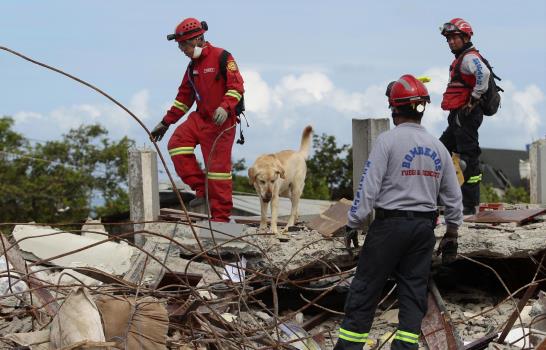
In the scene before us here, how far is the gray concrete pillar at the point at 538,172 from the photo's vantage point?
1111cm

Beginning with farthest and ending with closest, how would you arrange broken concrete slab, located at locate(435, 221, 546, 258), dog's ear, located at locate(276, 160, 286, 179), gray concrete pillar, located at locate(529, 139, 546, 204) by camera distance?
gray concrete pillar, located at locate(529, 139, 546, 204)
dog's ear, located at locate(276, 160, 286, 179)
broken concrete slab, located at locate(435, 221, 546, 258)

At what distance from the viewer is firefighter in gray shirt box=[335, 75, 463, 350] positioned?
225 inches

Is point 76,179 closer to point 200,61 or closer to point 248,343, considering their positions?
point 200,61

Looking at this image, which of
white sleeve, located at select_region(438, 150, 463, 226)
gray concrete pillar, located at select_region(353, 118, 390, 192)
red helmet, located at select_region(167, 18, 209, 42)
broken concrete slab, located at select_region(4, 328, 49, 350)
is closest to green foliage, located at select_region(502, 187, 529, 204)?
gray concrete pillar, located at select_region(353, 118, 390, 192)

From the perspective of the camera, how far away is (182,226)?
28.3 ft

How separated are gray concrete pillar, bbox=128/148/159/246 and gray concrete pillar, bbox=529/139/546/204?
16.0 feet

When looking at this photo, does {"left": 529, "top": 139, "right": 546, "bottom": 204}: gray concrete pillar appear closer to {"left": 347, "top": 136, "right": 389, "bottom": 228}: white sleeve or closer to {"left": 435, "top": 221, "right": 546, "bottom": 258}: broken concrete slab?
{"left": 435, "top": 221, "right": 546, "bottom": 258}: broken concrete slab

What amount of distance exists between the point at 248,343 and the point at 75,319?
3.99 feet

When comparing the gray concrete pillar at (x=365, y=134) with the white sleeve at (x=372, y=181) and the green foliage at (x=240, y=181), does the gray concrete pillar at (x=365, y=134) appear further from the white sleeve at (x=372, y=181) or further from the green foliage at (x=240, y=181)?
the green foliage at (x=240, y=181)

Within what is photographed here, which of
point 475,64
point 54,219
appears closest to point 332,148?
point 54,219

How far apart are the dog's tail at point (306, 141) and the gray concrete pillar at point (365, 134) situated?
1.58m

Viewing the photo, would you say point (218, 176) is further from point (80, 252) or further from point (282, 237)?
point (80, 252)

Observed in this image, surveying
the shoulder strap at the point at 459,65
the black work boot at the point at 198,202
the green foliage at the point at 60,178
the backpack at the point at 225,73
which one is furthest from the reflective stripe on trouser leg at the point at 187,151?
the green foliage at the point at 60,178

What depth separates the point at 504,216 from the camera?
28.7ft
